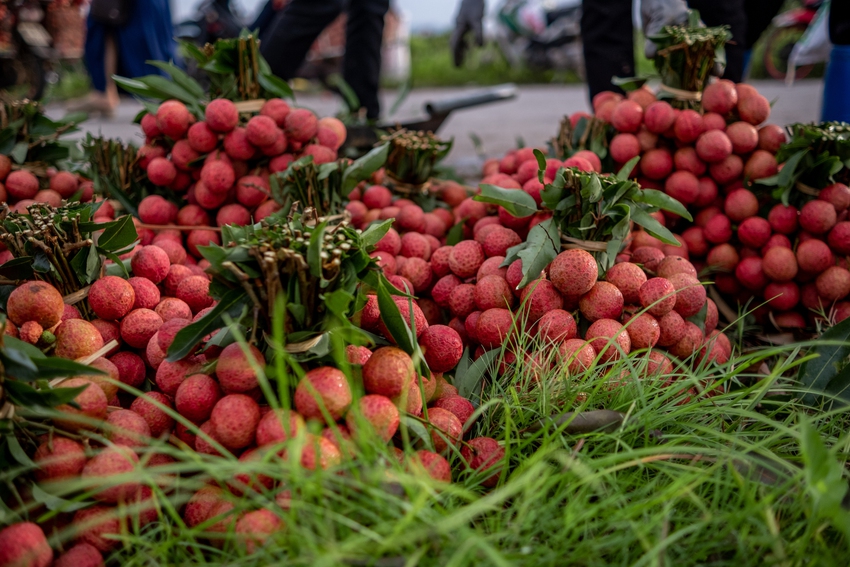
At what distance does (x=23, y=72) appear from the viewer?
6926mm

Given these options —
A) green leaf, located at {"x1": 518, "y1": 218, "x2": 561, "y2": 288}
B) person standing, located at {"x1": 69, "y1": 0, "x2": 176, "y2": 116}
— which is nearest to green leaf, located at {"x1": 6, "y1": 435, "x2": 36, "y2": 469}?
green leaf, located at {"x1": 518, "y1": 218, "x2": 561, "y2": 288}

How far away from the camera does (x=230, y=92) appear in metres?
1.90

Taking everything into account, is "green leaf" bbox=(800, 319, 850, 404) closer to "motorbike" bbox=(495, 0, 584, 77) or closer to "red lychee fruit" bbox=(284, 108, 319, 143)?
"red lychee fruit" bbox=(284, 108, 319, 143)

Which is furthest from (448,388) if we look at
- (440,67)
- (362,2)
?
(440,67)

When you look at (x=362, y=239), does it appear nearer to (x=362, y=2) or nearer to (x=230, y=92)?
(x=230, y=92)

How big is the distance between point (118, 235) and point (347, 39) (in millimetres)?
2399

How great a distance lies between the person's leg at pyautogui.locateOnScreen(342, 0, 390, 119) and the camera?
328cm

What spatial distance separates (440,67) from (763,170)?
10279 mm

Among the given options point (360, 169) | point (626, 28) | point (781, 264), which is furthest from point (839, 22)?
point (360, 169)

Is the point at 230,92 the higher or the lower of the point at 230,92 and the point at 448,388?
the higher

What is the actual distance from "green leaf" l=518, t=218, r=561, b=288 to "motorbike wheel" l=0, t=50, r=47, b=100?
23.8 feet

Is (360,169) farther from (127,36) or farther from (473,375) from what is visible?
(127,36)

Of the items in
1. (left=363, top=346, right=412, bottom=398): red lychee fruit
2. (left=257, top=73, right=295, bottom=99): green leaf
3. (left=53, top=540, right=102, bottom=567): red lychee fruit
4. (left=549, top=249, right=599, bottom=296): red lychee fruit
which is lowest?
(left=53, top=540, right=102, bottom=567): red lychee fruit

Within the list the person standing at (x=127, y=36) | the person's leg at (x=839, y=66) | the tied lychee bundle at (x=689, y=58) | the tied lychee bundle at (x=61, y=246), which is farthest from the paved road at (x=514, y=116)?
the tied lychee bundle at (x=61, y=246)
